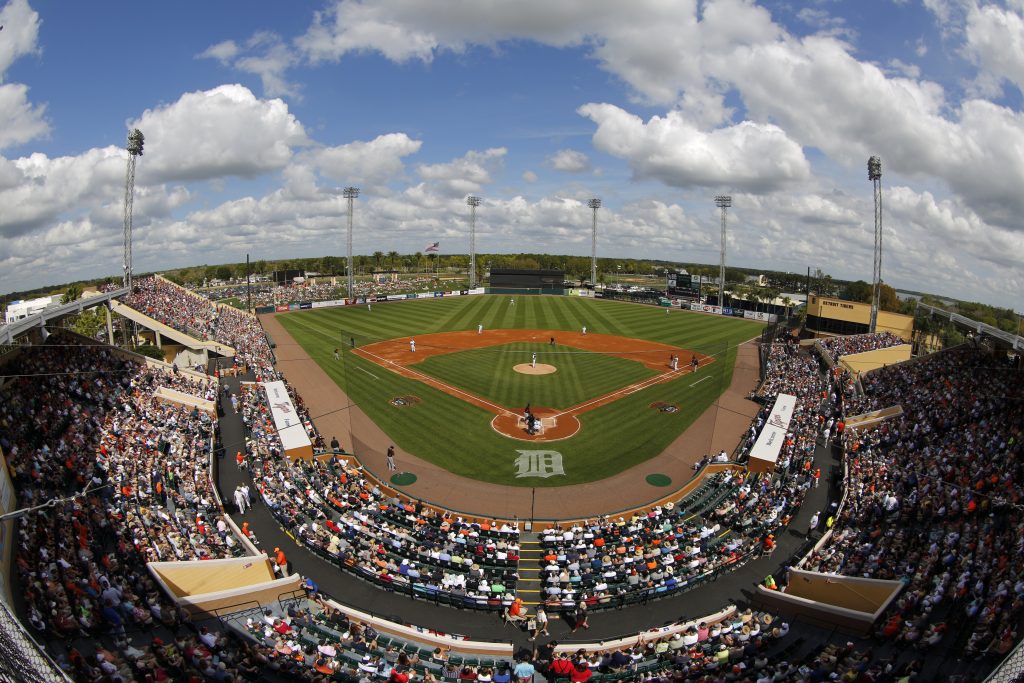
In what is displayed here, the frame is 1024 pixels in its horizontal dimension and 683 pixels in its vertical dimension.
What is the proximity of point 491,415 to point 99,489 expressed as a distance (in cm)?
1768

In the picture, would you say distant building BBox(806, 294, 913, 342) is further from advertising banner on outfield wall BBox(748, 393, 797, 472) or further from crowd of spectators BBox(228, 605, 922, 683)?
crowd of spectators BBox(228, 605, 922, 683)

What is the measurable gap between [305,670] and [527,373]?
A: 92.5 feet

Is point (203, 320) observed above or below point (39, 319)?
below

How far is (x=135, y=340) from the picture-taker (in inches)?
1667

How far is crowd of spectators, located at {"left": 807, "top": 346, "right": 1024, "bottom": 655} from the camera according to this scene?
1159cm

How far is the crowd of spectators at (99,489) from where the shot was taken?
37.7ft

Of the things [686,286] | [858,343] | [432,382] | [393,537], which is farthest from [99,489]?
[686,286]

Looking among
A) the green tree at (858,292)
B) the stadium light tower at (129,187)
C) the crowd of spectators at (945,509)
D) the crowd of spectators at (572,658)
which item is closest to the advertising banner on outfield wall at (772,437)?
the crowd of spectators at (945,509)

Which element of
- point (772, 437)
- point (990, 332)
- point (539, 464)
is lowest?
point (539, 464)

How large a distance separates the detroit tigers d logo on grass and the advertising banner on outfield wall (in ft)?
27.0

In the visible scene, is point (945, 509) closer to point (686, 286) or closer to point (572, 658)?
point (572, 658)

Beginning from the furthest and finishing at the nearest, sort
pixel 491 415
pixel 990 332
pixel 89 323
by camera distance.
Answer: pixel 89 323 < pixel 491 415 < pixel 990 332

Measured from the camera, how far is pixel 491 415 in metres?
29.5

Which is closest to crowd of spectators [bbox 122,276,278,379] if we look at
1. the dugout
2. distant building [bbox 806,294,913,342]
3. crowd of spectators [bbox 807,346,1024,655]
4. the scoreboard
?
crowd of spectators [bbox 807,346,1024,655]
